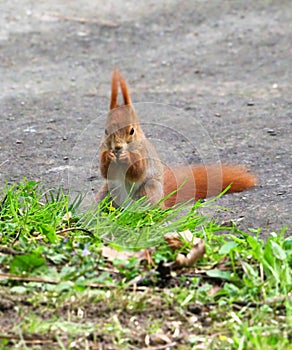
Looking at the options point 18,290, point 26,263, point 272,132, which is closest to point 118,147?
point 26,263

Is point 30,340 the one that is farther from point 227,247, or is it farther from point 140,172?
point 140,172

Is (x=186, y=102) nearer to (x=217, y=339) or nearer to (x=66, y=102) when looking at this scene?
(x=66, y=102)

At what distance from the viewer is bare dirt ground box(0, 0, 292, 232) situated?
3.74 m

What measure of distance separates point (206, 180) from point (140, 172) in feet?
1.25

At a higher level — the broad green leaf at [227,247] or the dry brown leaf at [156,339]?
the broad green leaf at [227,247]

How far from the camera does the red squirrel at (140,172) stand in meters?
3.07

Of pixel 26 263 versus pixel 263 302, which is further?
pixel 26 263

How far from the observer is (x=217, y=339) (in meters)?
2.13

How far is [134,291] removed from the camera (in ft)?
7.64

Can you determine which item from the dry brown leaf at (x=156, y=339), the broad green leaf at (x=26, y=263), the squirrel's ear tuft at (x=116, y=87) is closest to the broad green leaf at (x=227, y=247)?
the dry brown leaf at (x=156, y=339)

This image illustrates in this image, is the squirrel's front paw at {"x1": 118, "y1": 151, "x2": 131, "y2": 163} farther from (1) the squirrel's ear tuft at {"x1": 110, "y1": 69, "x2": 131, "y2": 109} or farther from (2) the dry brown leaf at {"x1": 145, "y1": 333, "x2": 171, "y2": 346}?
(2) the dry brown leaf at {"x1": 145, "y1": 333, "x2": 171, "y2": 346}

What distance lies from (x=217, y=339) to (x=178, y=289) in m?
0.25

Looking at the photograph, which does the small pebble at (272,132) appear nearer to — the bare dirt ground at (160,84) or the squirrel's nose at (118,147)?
the bare dirt ground at (160,84)

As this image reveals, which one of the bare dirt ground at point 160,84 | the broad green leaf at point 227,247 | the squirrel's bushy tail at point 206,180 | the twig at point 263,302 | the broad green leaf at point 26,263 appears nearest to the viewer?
the twig at point 263,302
